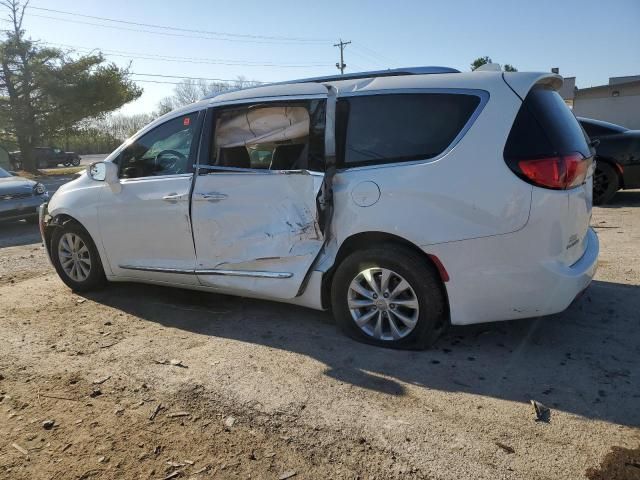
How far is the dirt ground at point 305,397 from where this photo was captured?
2.56 meters

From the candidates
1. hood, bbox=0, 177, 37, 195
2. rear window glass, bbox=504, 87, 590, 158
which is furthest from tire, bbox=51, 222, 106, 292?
hood, bbox=0, 177, 37, 195

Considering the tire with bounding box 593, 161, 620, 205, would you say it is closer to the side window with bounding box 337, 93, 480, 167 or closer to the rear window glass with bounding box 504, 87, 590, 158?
the rear window glass with bounding box 504, 87, 590, 158

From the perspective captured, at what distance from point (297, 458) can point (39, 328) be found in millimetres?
3038

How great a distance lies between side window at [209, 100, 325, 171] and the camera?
3.93m

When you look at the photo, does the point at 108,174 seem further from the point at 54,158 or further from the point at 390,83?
the point at 54,158

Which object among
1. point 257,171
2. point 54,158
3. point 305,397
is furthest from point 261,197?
point 54,158

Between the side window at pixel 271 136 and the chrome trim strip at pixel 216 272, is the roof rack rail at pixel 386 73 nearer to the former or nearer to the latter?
the side window at pixel 271 136

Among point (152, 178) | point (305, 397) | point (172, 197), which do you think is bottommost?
point (305, 397)

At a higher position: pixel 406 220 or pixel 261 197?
pixel 261 197

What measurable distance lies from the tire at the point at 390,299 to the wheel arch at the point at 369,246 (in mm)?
24

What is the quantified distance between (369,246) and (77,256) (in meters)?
3.27

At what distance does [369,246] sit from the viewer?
3.72 metres

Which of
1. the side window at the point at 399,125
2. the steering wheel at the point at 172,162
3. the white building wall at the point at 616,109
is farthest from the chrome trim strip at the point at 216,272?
the white building wall at the point at 616,109

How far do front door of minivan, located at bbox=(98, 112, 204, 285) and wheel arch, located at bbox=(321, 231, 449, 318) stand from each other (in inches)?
49.1
